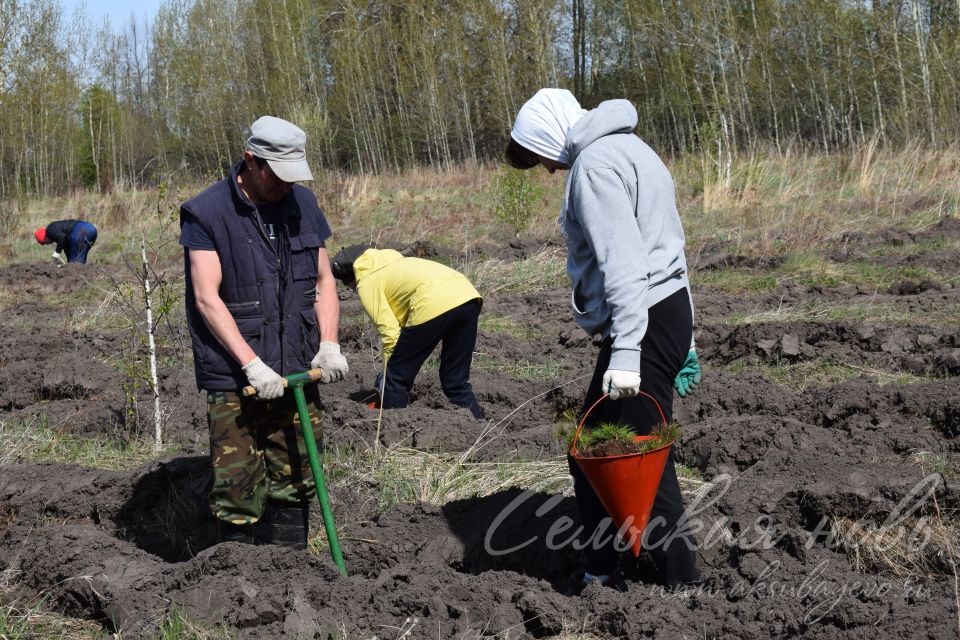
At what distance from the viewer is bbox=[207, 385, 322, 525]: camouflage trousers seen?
147 inches

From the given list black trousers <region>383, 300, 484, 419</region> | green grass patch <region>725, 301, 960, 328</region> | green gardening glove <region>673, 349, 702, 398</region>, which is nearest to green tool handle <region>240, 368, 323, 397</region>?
green gardening glove <region>673, 349, 702, 398</region>

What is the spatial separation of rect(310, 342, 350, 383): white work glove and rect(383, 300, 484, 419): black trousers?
2170 millimetres

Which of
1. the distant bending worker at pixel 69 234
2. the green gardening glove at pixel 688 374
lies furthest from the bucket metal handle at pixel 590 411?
the distant bending worker at pixel 69 234

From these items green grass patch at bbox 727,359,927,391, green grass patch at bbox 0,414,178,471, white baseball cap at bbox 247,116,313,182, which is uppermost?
white baseball cap at bbox 247,116,313,182

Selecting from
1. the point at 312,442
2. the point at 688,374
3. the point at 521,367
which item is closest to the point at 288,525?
the point at 312,442

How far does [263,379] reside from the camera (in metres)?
3.52

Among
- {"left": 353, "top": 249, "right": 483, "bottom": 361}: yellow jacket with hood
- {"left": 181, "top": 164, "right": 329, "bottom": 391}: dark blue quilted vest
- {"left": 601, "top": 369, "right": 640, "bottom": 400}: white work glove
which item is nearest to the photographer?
{"left": 601, "top": 369, "right": 640, "bottom": 400}: white work glove

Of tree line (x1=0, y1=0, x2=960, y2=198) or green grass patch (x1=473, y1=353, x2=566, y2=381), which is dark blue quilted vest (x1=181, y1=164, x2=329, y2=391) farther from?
tree line (x1=0, y1=0, x2=960, y2=198)

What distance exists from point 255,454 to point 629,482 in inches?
60.3

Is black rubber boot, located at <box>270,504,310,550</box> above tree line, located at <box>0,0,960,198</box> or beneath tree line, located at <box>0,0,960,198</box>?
beneath

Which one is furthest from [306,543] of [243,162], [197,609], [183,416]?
[183,416]

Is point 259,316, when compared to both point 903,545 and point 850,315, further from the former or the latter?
point 850,315

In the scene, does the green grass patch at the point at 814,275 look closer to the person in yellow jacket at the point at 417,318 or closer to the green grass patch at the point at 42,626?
the person in yellow jacket at the point at 417,318

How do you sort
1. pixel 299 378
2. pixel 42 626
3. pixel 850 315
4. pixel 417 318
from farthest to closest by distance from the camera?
pixel 850 315 < pixel 417 318 < pixel 299 378 < pixel 42 626
